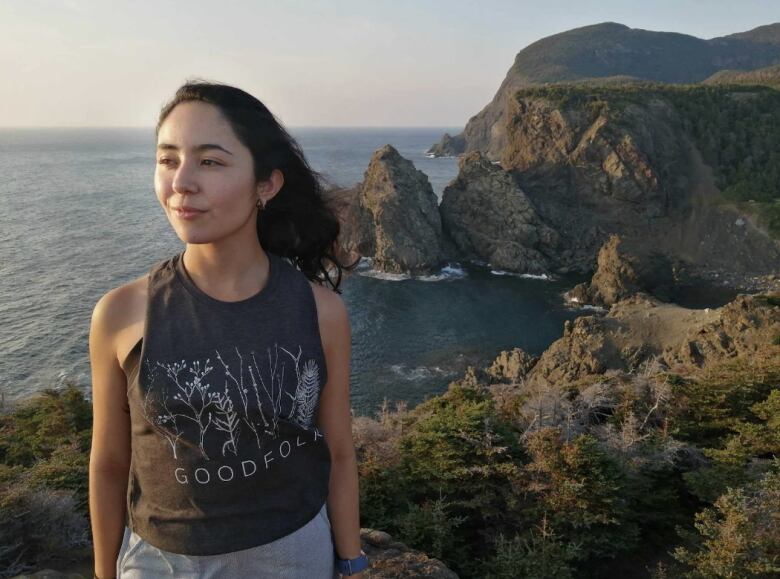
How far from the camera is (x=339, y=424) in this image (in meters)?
2.64

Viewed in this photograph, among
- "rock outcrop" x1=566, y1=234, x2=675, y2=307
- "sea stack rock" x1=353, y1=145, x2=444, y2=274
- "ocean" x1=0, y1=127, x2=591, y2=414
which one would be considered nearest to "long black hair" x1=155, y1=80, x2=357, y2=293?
"ocean" x1=0, y1=127, x2=591, y2=414

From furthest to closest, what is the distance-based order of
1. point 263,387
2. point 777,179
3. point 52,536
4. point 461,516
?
point 777,179 → point 461,516 → point 52,536 → point 263,387

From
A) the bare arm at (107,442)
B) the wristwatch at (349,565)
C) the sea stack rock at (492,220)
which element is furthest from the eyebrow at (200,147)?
the sea stack rock at (492,220)

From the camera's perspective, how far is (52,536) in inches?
293

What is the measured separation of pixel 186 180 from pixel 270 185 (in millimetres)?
387

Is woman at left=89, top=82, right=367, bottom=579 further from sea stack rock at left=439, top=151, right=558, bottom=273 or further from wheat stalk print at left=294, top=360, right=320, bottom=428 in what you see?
sea stack rock at left=439, top=151, right=558, bottom=273

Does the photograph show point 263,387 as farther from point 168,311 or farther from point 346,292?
point 346,292

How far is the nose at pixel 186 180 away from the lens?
7.02ft

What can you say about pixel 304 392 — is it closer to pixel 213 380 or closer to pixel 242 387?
pixel 242 387

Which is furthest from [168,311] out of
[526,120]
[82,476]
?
[526,120]

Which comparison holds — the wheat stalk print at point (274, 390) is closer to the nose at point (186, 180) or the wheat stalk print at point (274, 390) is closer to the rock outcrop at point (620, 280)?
the nose at point (186, 180)

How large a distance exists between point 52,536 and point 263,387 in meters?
7.30

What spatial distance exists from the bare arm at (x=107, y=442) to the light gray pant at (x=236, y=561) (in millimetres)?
89

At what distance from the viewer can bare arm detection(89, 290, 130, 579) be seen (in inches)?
87.4
